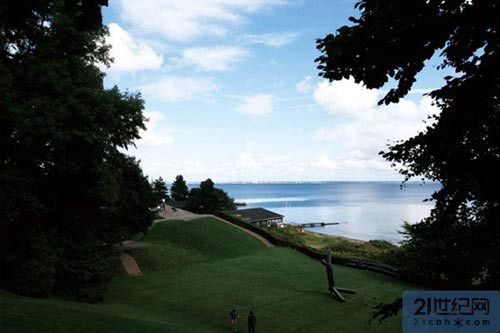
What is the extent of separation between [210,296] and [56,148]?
15.5 meters

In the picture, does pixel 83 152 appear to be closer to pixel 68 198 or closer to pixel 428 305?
pixel 68 198

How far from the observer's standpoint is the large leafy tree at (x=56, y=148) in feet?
67.1

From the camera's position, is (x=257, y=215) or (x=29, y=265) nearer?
(x=29, y=265)

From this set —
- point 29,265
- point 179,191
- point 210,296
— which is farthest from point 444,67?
point 179,191

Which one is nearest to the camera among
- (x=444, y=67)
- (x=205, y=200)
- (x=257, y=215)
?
(x=444, y=67)

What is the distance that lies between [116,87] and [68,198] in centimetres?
794

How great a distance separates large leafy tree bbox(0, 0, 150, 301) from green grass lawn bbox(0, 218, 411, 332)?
10.2 feet

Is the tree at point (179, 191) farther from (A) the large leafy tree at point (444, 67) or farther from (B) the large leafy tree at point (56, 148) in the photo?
(A) the large leafy tree at point (444, 67)

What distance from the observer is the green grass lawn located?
18.4 m

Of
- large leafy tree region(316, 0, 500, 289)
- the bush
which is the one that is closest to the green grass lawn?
the bush

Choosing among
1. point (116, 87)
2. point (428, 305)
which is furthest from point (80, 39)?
point (428, 305)

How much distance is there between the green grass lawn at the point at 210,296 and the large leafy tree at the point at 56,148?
10.2 feet

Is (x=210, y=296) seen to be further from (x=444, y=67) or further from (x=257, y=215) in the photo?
(x=257, y=215)

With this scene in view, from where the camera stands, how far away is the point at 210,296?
3009 centimetres
